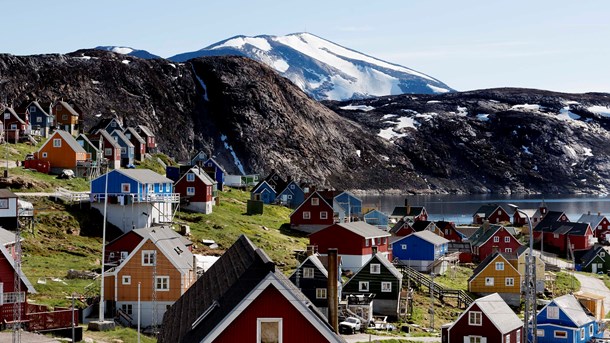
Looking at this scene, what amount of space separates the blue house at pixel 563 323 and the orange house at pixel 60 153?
48.4 m

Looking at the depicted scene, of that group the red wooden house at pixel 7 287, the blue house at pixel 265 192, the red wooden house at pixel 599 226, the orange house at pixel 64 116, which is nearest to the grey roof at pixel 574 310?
the red wooden house at pixel 7 287

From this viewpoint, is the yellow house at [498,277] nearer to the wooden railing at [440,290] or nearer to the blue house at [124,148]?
the wooden railing at [440,290]

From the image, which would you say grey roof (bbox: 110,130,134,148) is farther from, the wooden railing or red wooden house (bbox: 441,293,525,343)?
red wooden house (bbox: 441,293,525,343)

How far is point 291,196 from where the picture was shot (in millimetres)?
121812

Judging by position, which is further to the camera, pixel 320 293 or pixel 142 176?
pixel 142 176

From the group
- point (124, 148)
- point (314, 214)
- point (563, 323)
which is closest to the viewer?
point (563, 323)

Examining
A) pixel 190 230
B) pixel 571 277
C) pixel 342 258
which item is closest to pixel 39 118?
pixel 190 230

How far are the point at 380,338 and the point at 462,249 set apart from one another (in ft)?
161

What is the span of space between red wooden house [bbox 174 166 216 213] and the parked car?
1433 inches

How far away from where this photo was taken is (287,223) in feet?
308

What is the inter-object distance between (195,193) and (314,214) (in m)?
14.4

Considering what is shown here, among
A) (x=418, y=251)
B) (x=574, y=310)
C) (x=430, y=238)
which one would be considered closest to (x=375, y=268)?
(x=574, y=310)

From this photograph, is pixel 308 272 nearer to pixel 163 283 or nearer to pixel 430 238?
pixel 163 283

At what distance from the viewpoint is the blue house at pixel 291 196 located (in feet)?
395
